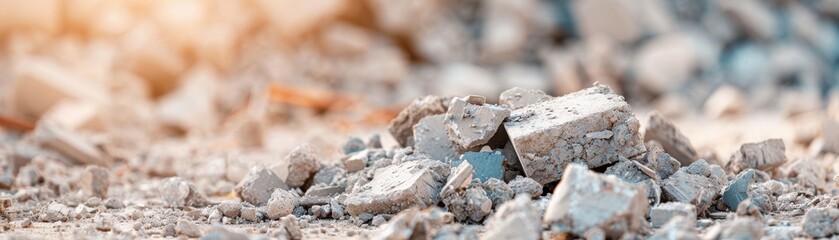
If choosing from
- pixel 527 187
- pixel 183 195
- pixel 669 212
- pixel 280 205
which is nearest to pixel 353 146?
pixel 183 195

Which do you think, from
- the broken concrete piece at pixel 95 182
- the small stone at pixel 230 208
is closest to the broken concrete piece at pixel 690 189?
the small stone at pixel 230 208

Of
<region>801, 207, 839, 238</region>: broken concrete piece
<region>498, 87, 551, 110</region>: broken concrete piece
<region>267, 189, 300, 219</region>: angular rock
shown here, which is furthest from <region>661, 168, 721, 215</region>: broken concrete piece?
<region>267, 189, 300, 219</region>: angular rock

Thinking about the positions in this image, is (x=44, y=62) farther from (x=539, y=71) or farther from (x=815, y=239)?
(x=815, y=239)

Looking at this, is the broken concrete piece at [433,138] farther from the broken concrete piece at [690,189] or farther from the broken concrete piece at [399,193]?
the broken concrete piece at [690,189]

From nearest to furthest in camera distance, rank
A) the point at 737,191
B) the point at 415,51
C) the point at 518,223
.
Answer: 1. the point at 518,223
2. the point at 737,191
3. the point at 415,51

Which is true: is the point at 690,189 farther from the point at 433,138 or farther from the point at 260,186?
the point at 260,186

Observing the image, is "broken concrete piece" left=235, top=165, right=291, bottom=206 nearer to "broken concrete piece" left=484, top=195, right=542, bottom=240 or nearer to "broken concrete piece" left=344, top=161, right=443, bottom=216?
"broken concrete piece" left=344, top=161, right=443, bottom=216
